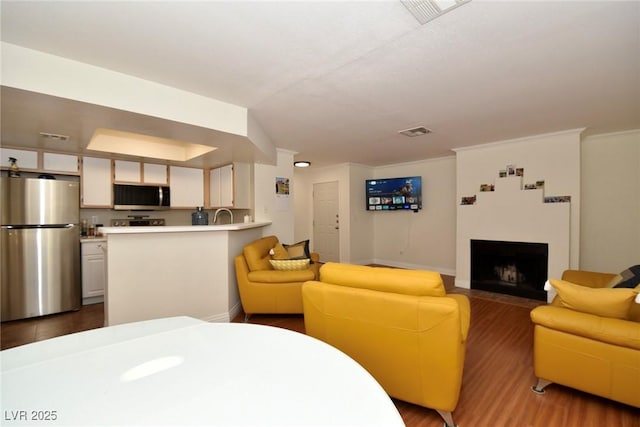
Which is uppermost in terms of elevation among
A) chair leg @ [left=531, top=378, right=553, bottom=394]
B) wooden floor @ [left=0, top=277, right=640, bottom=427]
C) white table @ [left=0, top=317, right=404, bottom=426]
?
white table @ [left=0, top=317, right=404, bottom=426]

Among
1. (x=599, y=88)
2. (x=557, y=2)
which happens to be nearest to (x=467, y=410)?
(x=557, y=2)

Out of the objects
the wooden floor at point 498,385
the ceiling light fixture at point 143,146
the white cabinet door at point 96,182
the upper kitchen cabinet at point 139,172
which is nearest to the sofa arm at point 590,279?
the wooden floor at point 498,385

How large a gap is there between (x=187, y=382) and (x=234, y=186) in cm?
398

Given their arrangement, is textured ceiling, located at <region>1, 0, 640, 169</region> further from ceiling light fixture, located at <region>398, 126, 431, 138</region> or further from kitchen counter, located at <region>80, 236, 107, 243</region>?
kitchen counter, located at <region>80, 236, 107, 243</region>

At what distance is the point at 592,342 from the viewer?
5.50 ft

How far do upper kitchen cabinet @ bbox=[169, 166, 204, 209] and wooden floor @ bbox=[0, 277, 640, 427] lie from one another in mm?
1971

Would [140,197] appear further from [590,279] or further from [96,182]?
[590,279]

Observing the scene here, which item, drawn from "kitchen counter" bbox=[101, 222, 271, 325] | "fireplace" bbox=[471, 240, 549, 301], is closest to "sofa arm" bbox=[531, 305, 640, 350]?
"fireplace" bbox=[471, 240, 549, 301]

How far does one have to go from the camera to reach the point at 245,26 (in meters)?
1.62

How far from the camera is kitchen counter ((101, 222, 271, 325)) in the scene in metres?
2.51

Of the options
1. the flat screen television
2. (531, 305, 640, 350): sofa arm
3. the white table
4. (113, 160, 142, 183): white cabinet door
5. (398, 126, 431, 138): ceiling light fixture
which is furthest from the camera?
the flat screen television

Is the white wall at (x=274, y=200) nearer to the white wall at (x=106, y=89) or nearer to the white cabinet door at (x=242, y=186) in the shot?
the white cabinet door at (x=242, y=186)

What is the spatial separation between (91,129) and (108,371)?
2.98 m

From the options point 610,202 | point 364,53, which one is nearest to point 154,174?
point 364,53
